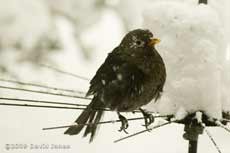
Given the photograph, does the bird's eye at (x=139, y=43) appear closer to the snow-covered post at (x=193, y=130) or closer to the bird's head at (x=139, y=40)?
the bird's head at (x=139, y=40)

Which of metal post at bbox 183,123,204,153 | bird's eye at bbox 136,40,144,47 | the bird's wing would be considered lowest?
metal post at bbox 183,123,204,153

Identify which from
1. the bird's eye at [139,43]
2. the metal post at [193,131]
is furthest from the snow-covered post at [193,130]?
the bird's eye at [139,43]

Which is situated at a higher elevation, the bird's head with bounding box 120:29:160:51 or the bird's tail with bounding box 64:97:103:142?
the bird's head with bounding box 120:29:160:51

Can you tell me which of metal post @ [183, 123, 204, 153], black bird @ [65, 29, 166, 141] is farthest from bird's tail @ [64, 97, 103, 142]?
metal post @ [183, 123, 204, 153]

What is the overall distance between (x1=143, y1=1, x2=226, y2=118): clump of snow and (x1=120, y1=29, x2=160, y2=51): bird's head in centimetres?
1

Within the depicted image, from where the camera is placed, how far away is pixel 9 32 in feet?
2.79

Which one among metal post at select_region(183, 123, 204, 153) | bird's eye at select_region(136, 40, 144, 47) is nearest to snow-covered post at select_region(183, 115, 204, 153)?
metal post at select_region(183, 123, 204, 153)

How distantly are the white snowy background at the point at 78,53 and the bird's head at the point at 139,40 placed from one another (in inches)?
0.5

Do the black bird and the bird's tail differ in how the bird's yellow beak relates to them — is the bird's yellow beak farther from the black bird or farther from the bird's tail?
the bird's tail

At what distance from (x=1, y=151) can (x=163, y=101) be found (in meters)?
0.30

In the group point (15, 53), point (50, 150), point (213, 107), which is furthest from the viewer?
point (15, 53)

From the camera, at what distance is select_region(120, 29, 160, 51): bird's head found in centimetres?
55

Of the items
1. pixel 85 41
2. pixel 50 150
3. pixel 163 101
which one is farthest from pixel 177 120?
pixel 85 41

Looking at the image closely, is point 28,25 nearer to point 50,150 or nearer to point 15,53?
point 15,53
